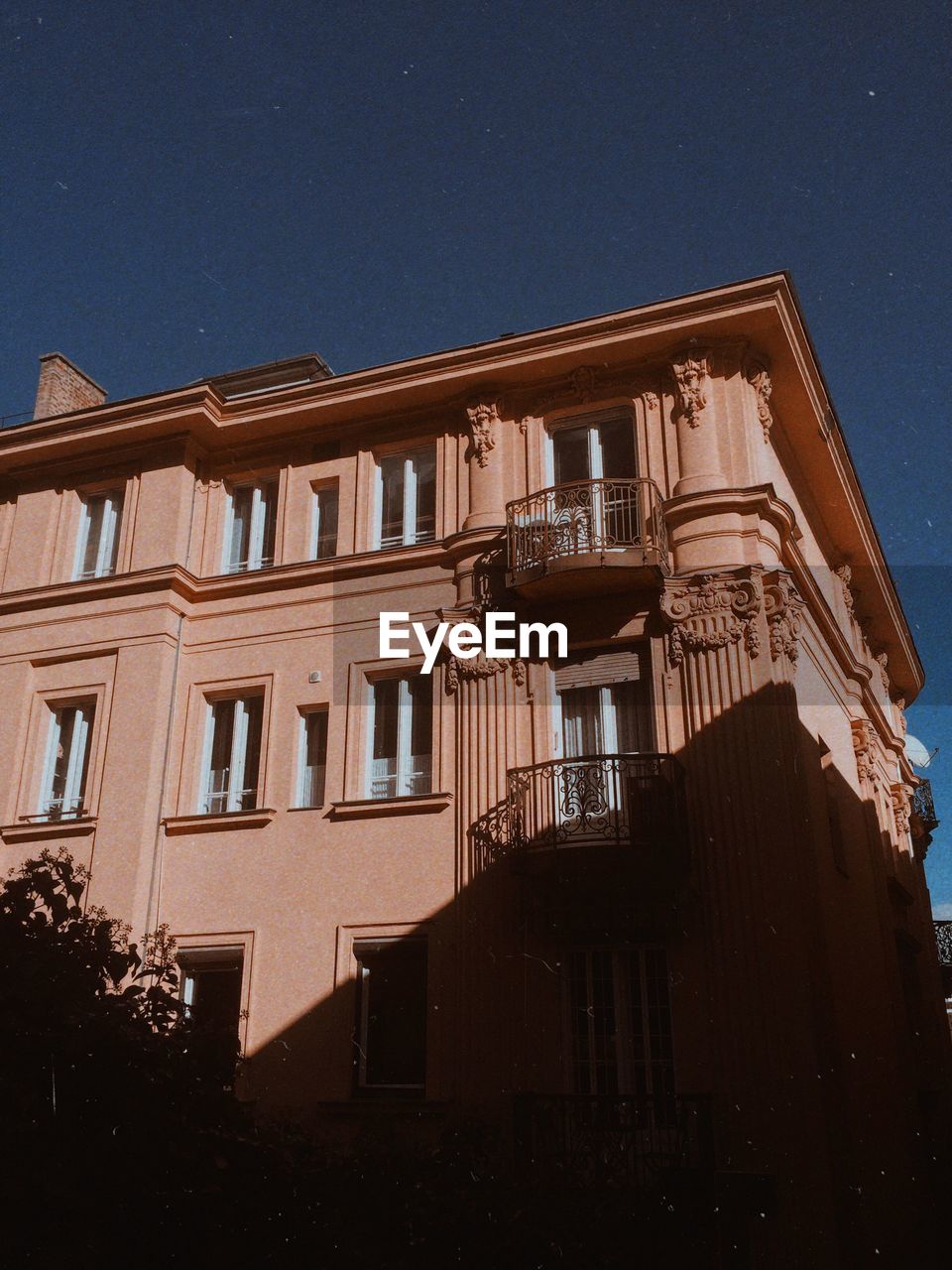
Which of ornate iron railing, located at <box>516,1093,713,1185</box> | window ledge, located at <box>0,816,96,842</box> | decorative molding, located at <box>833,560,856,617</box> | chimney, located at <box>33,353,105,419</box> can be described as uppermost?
chimney, located at <box>33,353,105,419</box>

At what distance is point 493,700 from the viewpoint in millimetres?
16297

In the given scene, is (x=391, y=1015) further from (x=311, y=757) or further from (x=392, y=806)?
(x=311, y=757)

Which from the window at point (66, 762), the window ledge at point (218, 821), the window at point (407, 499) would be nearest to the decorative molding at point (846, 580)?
the window at point (407, 499)

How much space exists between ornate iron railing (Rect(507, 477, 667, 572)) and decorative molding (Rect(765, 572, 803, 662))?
1.44 meters

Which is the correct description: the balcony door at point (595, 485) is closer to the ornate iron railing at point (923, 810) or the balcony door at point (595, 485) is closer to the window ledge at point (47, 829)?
the window ledge at point (47, 829)

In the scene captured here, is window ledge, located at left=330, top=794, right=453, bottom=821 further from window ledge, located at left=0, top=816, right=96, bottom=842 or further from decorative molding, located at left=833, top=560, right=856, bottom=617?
decorative molding, located at left=833, top=560, right=856, bottom=617

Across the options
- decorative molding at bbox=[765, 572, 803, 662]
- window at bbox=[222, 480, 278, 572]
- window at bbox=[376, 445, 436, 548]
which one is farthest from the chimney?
decorative molding at bbox=[765, 572, 803, 662]

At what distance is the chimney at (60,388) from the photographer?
22250mm

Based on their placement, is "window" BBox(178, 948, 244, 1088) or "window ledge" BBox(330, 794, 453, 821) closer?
"window ledge" BBox(330, 794, 453, 821)

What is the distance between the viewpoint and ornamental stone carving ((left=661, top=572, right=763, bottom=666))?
15.3 meters

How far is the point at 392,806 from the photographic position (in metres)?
16.2

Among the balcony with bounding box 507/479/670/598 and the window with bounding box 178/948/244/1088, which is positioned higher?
the balcony with bounding box 507/479/670/598

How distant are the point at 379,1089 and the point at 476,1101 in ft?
4.80

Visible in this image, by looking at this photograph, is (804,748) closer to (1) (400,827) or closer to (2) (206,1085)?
(1) (400,827)
